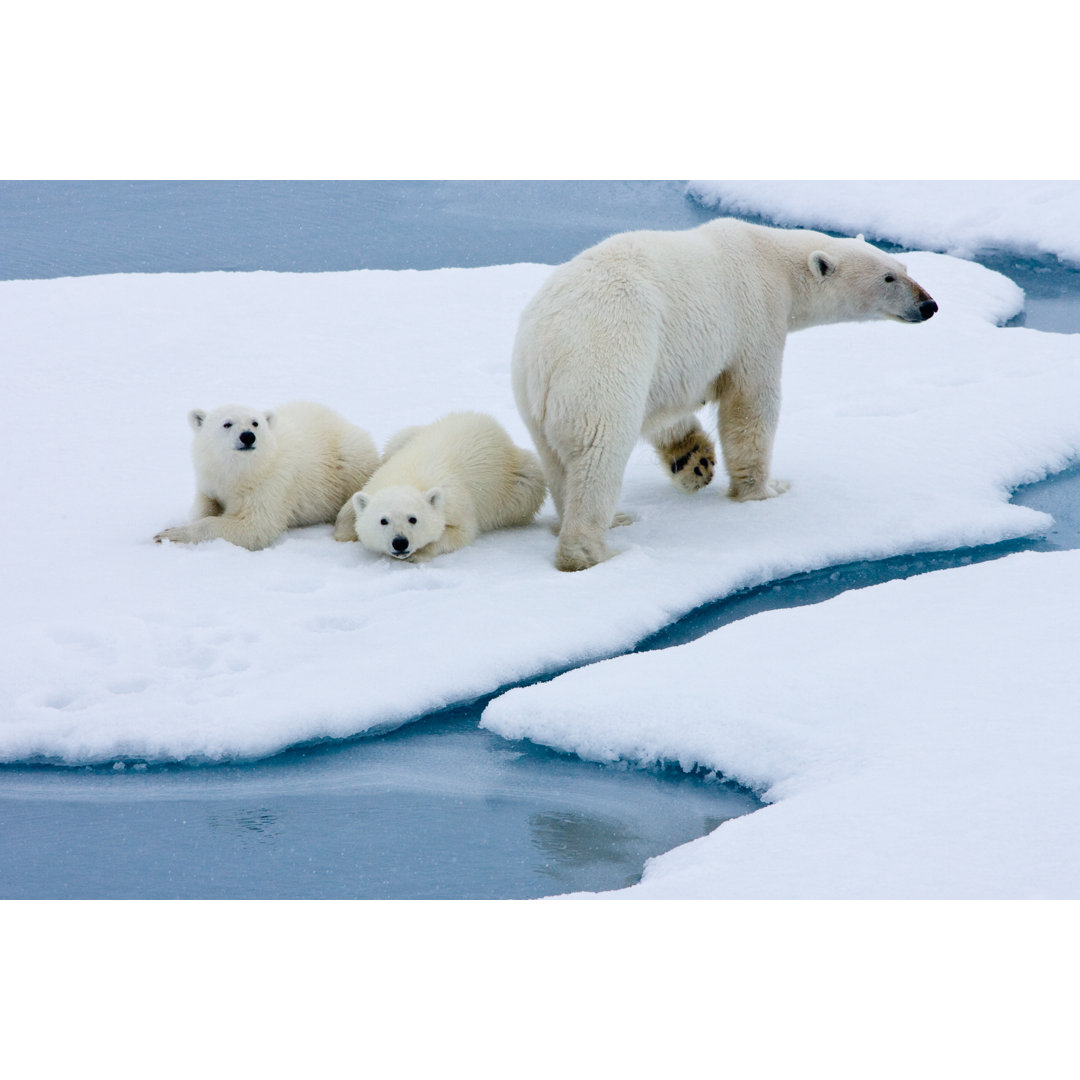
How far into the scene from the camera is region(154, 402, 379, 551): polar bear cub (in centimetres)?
567

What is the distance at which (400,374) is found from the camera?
8258 mm

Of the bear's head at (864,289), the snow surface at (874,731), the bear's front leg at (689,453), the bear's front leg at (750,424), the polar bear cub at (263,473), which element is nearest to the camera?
the snow surface at (874,731)

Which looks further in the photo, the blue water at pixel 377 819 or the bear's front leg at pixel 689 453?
the bear's front leg at pixel 689 453

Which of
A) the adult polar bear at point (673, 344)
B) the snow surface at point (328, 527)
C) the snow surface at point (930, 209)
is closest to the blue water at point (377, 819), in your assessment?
the snow surface at point (328, 527)

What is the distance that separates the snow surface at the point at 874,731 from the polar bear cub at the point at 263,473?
1.80 meters

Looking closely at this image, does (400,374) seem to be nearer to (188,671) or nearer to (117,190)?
(188,671)

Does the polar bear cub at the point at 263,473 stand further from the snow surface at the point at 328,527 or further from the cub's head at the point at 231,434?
the snow surface at the point at 328,527

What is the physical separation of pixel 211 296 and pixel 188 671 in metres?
5.35

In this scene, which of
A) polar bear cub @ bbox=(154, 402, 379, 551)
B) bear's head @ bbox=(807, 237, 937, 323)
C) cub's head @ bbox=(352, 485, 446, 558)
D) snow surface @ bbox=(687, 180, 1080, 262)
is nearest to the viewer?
cub's head @ bbox=(352, 485, 446, 558)

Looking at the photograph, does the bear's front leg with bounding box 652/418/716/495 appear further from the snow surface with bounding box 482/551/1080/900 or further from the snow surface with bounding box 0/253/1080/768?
the snow surface with bounding box 482/551/1080/900

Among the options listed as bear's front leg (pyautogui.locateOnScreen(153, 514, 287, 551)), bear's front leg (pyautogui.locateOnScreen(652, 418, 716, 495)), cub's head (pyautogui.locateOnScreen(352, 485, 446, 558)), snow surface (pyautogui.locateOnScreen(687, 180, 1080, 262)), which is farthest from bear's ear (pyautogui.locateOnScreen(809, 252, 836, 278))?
snow surface (pyautogui.locateOnScreen(687, 180, 1080, 262))

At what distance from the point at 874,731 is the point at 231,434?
9.94ft

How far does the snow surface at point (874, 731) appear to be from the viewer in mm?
3332

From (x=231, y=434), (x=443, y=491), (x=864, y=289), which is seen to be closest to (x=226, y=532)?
(x=231, y=434)
